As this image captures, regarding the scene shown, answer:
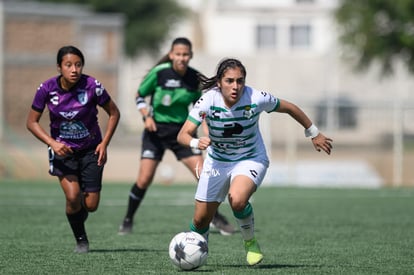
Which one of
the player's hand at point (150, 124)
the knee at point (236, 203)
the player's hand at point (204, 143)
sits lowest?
the knee at point (236, 203)

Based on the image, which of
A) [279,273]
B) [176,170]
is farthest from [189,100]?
[176,170]

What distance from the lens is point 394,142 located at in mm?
23531

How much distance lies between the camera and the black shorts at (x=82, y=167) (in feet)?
29.9

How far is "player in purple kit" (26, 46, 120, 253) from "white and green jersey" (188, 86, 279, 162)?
1246mm

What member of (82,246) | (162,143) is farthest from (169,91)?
(82,246)

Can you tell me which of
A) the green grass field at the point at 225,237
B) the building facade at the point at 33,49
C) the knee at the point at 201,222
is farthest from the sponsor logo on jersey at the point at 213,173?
the building facade at the point at 33,49

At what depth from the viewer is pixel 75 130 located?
9070 millimetres

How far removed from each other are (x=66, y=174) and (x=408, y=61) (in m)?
23.8

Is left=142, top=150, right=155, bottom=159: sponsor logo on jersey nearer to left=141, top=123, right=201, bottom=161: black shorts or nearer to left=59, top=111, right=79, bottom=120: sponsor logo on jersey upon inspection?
left=141, top=123, right=201, bottom=161: black shorts

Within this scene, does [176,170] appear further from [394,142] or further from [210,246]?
[210,246]

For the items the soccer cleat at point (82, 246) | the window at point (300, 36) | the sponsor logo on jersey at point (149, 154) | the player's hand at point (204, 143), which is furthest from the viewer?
the window at point (300, 36)

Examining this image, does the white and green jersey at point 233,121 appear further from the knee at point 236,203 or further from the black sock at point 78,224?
the black sock at point 78,224

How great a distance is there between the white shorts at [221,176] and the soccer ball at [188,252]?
1.41 feet

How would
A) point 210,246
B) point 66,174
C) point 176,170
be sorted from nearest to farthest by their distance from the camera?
point 66,174, point 210,246, point 176,170
